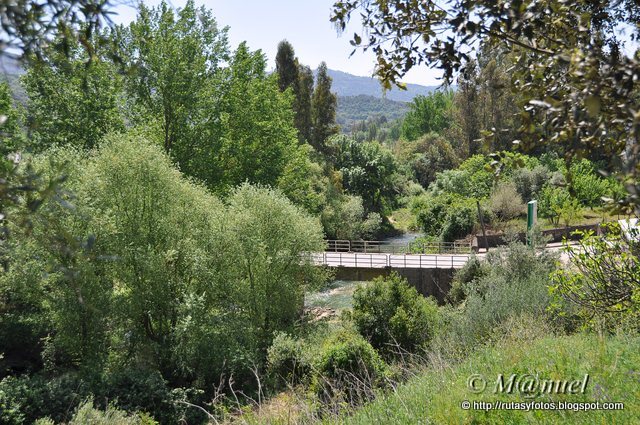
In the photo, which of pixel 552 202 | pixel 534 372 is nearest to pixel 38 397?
pixel 534 372

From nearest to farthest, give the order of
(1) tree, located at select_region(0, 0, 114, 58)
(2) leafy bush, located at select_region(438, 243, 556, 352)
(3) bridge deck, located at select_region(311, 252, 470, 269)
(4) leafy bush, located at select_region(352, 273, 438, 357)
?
1. (1) tree, located at select_region(0, 0, 114, 58)
2. (2) leafy bush, located at select_region(438, 243, 556, 352)
3. (4) leafy bush, located at select_region(352, 273, 438, 357)
4. (3) bridge deck, located at select_region(311, 252, 470, 269)

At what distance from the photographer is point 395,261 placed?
24.8 m

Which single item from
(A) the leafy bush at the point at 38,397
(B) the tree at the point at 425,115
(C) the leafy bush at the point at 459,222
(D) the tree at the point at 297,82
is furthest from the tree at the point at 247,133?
(B) the tree at the point at 425,115

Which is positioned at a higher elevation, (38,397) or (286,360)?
(38,397)

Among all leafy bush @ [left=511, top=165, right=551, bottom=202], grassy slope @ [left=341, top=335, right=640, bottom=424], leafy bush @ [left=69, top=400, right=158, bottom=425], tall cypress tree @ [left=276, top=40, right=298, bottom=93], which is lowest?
leafy bush @ [left=69, top=400, right=158, bottom=425]

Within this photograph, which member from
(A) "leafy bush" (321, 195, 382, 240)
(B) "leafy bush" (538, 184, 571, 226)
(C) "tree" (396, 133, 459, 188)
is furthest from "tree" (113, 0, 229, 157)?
(C) "tree" (396, 133, 459, 188)

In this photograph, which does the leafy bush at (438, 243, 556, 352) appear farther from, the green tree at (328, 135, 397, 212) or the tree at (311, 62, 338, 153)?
the tree at (311, 62, 338, 153)

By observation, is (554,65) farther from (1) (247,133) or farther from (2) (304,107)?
(2) (304,107)

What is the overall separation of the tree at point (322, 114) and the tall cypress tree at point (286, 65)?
5.84 m

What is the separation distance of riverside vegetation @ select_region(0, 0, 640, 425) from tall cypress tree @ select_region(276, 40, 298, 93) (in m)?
12.2

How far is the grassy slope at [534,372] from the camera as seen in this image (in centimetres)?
462

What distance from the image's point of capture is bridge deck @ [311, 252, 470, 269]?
23.6m

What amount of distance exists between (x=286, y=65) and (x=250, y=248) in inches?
1248

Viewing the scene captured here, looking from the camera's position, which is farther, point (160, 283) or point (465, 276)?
point (465, 276)
